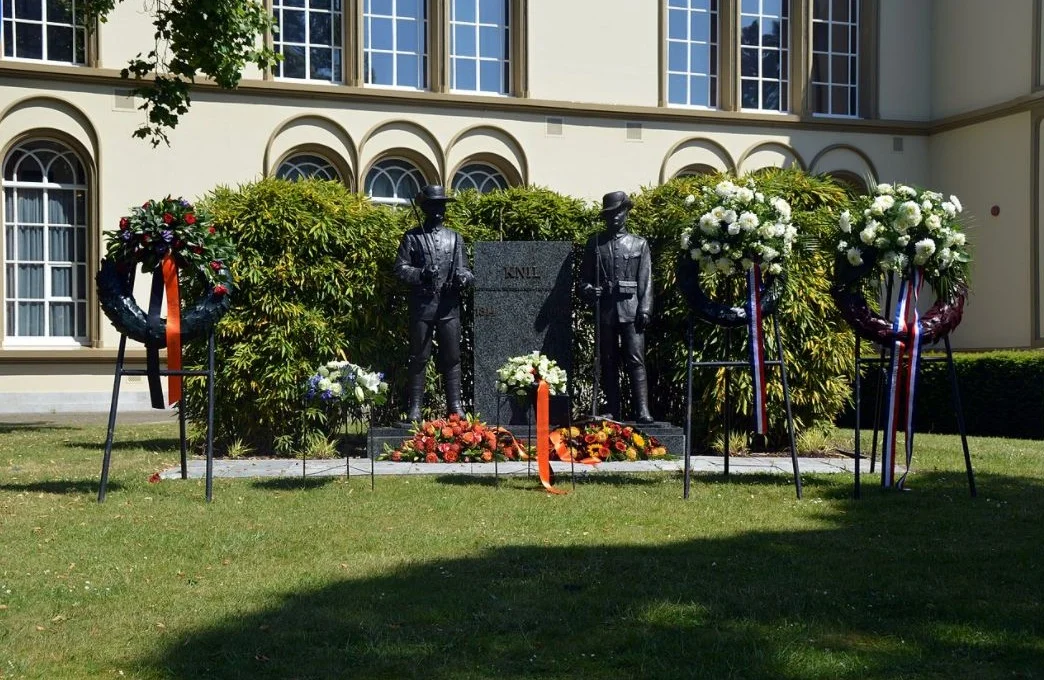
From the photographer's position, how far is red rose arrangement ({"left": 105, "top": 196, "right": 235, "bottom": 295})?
924 cm

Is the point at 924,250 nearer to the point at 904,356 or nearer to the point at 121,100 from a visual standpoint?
the point at 904,356

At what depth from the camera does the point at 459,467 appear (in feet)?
36.8

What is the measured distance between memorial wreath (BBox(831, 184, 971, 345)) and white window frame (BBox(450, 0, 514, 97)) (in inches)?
543

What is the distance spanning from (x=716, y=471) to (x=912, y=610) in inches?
207

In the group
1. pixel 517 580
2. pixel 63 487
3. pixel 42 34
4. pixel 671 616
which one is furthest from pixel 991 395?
pixel 42 34

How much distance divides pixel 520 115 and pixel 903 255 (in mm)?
14047

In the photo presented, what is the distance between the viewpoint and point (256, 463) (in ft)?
38.7

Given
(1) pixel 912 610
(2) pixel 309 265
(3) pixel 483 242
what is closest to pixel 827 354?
(3) pixel 483 242

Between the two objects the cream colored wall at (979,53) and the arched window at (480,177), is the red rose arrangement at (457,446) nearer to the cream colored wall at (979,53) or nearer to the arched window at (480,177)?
the arched window at (480,177)

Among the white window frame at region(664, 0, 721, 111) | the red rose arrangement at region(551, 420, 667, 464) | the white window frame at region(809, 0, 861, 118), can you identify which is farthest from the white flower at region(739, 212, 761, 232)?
the white window frame at region(809, 0, 861, 118)

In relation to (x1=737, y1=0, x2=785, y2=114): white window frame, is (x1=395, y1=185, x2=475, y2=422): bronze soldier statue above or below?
below

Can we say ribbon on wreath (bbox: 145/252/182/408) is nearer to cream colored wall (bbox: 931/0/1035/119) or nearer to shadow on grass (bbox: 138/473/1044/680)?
shadow on grass (bbox: 138/473/1044/680)

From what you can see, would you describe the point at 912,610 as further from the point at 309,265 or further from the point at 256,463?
the point at 309,265

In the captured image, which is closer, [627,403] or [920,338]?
[920,338]
